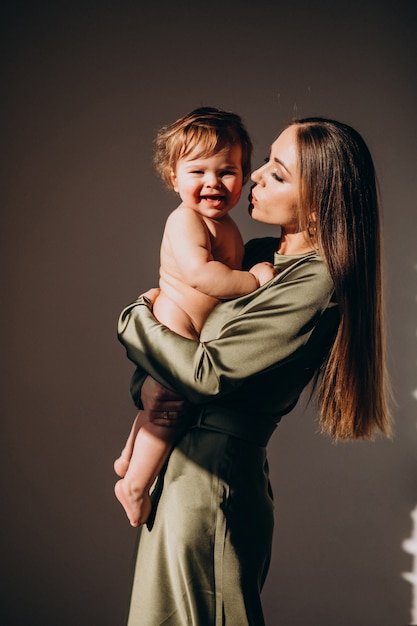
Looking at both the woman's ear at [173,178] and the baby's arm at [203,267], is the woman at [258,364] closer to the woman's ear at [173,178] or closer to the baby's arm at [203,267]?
the baby's arm at [203,267]

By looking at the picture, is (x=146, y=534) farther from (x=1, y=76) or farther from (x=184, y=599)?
(x=1, y=76)

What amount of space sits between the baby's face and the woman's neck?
16 centimetres

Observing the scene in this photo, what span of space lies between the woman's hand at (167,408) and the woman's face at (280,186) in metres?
0.45

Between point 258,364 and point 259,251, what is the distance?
0.45 m

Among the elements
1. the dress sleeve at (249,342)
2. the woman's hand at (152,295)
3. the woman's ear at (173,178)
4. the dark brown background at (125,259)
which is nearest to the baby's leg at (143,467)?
the dress sleeve at (249,342)

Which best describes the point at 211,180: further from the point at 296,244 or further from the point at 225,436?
the point at 225,436

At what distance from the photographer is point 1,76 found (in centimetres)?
309

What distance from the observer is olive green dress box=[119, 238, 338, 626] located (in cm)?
157

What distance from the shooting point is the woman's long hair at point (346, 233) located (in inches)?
64.0

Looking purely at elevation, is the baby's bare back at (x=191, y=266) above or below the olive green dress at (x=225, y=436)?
above

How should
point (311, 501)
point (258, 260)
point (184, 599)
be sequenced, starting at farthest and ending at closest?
point (311, 501), point (258, 260), point (184, 599)

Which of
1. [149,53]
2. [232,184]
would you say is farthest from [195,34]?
[232,184]

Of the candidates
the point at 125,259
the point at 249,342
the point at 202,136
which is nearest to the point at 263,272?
the point at 249,342

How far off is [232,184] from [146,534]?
2.77ft
